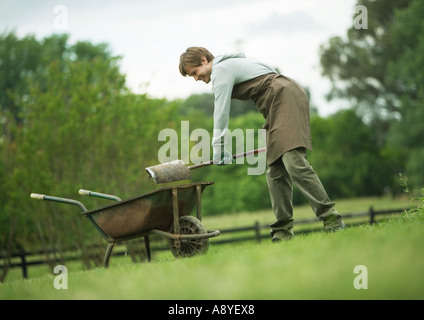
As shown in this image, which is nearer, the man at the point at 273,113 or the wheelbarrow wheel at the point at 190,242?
the man at the point at 273,113

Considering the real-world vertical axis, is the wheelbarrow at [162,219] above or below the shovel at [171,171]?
below

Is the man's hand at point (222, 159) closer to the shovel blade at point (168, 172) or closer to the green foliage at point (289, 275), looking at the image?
the shovel blade at point (168, 172)

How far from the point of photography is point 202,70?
4.77m

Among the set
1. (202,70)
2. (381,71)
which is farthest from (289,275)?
(381,71)

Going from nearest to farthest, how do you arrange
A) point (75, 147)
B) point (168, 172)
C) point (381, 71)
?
1. point (168, 172)
2. point (75, 147)
3. point (381, 71)

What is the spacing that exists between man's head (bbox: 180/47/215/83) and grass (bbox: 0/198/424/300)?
176cm

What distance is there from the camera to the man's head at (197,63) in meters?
4.74

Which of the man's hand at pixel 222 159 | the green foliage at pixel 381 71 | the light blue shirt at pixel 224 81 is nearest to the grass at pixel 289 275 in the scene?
the man's hand at pixel 222 159

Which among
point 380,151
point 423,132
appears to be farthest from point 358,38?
point 380,151

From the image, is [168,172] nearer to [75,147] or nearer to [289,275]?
[289,275]

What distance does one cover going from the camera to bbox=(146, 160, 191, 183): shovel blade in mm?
4590

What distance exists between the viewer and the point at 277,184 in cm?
488

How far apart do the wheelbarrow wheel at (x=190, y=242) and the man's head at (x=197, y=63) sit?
4.35ft

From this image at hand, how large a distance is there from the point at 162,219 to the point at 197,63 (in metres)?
1.48
